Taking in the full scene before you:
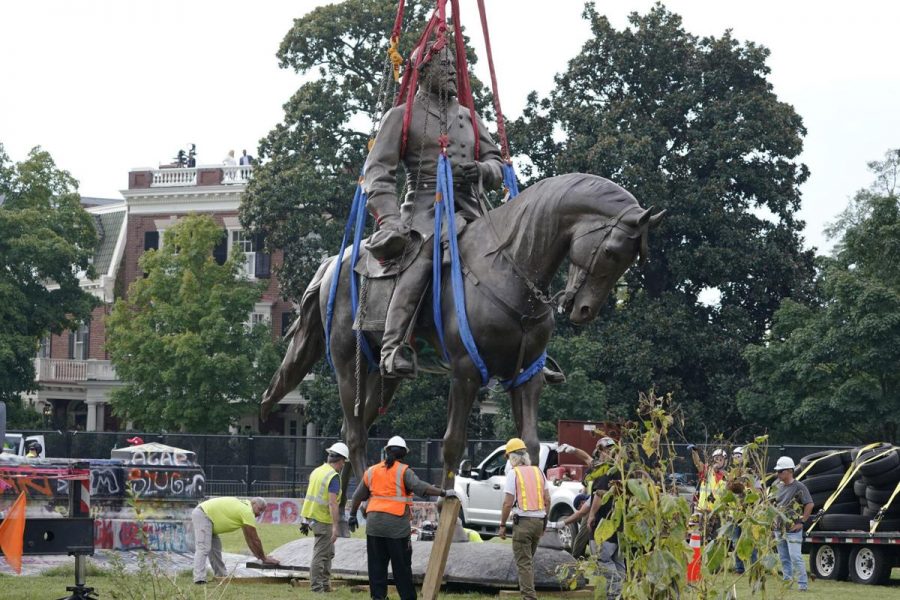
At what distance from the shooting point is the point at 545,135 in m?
47.5

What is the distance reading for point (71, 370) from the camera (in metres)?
67.1

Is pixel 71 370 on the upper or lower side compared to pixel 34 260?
lower

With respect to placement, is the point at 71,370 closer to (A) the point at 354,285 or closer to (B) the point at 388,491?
(A) the point at 354,285

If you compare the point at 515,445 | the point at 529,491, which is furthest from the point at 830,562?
the point at 515,445

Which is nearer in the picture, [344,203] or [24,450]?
[24,450]

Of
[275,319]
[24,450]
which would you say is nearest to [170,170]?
[275,319]

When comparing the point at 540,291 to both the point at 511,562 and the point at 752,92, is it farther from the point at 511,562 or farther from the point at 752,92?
the point at 752,92

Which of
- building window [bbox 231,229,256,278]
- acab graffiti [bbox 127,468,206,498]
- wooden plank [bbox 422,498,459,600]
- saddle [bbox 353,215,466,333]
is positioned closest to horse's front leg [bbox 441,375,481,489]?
wooden plank [bbox 422,498,459,600]

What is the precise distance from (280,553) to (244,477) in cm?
2230

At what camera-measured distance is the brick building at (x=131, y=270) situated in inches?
2474

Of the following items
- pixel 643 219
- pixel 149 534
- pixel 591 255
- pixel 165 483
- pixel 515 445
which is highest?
pixel 643 219

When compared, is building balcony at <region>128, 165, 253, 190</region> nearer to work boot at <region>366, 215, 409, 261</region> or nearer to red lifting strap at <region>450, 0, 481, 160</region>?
red lifting strap at <region>450, 0, 481, 160</region>

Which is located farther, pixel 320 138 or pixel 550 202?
pixel 320 138

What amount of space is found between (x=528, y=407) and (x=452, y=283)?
4.05 ft
